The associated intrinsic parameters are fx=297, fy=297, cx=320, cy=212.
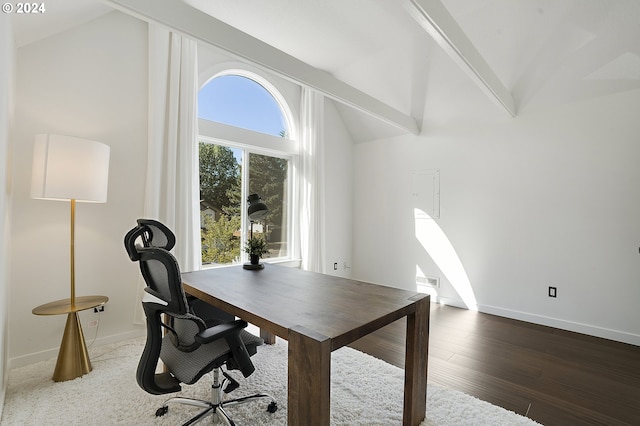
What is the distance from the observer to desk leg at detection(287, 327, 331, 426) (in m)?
1.15

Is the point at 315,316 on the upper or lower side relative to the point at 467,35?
lower

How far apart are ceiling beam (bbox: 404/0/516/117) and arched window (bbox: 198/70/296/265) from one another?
2550 mm

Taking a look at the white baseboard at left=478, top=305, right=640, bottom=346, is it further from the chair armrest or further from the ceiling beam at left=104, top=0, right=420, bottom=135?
the chair armrest

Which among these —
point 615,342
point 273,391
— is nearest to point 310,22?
point 273,391

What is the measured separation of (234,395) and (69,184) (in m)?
1.87

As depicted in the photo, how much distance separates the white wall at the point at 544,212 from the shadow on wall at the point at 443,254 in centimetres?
8

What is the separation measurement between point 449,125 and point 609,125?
1.62 meters

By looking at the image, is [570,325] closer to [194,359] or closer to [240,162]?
[194,359]

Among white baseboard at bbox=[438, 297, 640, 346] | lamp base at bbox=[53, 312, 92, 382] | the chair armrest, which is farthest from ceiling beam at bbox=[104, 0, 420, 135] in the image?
white baseboard at bbox=[438, 297, 640, 346]

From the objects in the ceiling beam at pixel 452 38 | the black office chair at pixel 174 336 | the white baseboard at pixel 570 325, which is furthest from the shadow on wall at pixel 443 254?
the black office chair at pixel 174 336

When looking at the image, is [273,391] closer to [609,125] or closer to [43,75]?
[43,75]

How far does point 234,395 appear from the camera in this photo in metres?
1.98

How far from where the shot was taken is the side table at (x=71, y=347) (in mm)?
2131

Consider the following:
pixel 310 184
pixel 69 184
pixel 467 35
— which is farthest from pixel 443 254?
pixel 69 184
